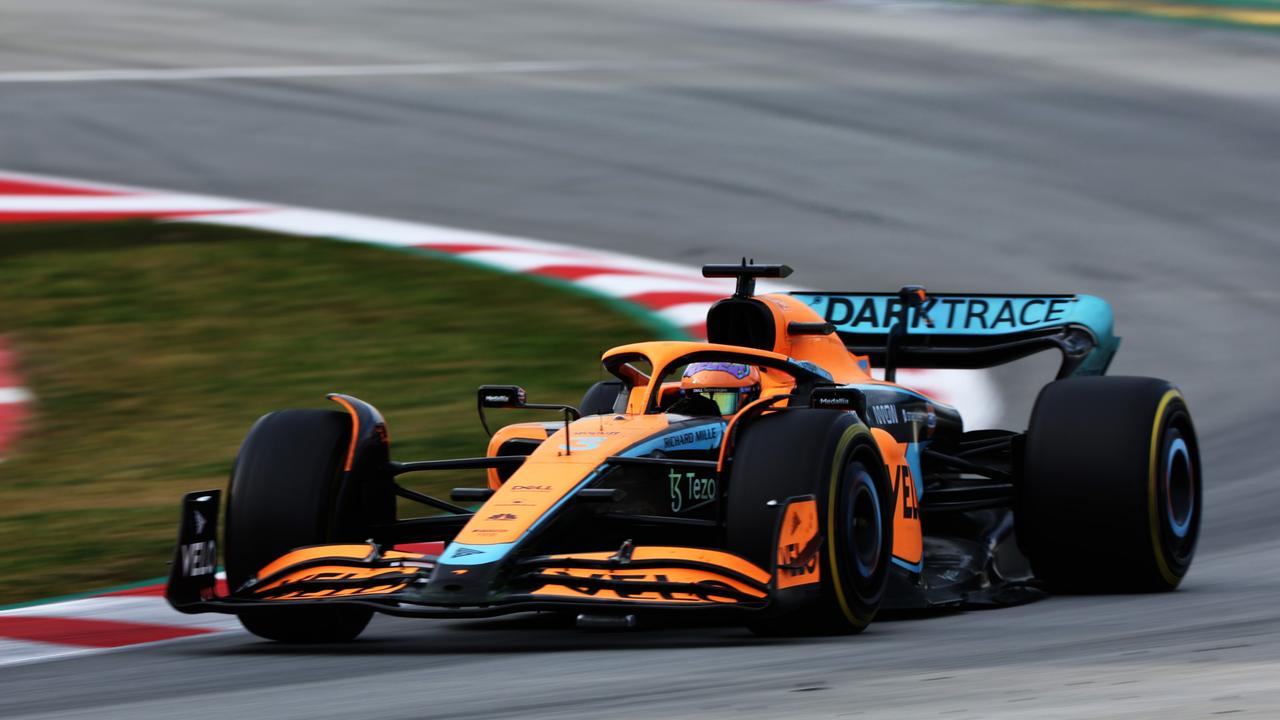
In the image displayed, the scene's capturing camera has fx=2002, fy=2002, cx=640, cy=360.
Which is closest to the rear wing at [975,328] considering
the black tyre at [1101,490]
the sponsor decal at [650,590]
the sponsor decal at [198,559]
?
the black tyre at [1101,490]

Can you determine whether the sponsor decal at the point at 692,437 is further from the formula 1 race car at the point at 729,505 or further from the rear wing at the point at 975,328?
the rear wing at the point at 975,328

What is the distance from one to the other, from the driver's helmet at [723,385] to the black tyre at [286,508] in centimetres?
144

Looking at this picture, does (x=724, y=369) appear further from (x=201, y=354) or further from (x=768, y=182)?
(x=768, y=182)

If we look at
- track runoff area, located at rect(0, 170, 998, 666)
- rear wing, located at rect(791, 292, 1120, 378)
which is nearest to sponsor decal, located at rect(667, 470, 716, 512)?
track runoff area, located at rect(0, 170, 998, 666)

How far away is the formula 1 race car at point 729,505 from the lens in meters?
6.61

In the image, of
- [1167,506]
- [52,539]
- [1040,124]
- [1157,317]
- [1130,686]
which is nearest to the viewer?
[1130,686]

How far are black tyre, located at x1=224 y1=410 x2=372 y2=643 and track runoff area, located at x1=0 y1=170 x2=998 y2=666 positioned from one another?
907 mm

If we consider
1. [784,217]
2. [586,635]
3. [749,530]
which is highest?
[784,217]

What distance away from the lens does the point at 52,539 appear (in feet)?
31.5

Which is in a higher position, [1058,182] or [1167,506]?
[1058,182]

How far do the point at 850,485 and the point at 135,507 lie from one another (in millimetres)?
4653

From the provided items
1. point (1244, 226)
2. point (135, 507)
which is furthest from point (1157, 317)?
point (135, 507)

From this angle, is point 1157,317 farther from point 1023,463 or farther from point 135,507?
point 135,507

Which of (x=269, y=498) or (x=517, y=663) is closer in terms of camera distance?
(x=517, y=663)
